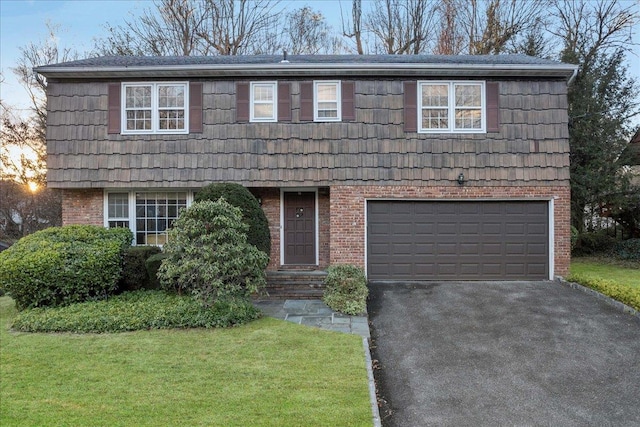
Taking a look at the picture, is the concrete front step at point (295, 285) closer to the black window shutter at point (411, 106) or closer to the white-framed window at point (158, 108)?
the black window shutter at point (411, 106)

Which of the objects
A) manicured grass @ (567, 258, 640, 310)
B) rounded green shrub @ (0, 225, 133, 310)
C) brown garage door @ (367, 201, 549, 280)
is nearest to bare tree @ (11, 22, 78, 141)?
rounded green shrub @ (0, 225, 133, 310)

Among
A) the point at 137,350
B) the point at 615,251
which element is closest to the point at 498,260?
the point at 615,251

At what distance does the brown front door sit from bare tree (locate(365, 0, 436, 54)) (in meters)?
12.3

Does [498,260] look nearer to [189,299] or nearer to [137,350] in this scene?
[189,299]

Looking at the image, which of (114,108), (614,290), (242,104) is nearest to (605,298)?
(614,290)

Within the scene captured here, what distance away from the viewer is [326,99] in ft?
30.5

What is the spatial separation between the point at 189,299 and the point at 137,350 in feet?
5.86

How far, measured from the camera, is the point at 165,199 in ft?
32.6

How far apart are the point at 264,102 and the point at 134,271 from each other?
4698 millimetres

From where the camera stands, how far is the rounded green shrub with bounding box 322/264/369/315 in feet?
23.8

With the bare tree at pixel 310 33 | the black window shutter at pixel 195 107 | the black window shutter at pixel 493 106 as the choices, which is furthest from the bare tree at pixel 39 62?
the black window shutter at pixel 493 106

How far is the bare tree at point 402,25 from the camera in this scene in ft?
62.6

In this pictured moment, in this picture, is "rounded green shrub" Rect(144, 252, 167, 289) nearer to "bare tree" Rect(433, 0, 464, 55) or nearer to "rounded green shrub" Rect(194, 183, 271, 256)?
"rounded green shrub" Rect(194, 183, 271, 256)

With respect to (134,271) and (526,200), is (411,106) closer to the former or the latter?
(526,200)
